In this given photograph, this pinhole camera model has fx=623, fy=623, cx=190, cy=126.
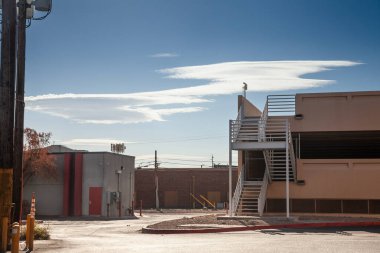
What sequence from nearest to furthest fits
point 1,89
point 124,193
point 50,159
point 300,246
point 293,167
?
1. point 1,89
2. point 300,246
3. point 293,167
4. point 50,159
5. point 124,193

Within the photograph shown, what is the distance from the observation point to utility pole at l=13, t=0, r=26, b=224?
60.4 ft

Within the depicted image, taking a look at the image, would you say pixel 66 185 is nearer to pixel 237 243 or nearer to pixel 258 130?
pixel 258 130

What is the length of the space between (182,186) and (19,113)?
5540cm

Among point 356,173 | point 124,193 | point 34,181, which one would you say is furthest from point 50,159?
point 356,173

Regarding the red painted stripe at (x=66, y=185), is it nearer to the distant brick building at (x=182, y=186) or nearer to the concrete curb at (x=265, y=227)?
the concrete curb at (x=265, y=227)

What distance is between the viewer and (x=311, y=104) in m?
37.0

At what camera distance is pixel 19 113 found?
18.5 meters

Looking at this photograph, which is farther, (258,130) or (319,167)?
(319,167)

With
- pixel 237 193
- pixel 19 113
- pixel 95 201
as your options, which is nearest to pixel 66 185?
pixel 95 201

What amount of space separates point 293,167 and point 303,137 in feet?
15.9

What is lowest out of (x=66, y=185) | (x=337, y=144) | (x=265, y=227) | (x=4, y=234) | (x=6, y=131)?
(x=265, y=227)

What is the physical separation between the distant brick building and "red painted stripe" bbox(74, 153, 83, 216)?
28597mm

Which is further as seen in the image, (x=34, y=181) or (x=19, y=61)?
(x=34, y=181)

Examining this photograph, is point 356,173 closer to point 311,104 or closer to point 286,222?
point 311,104
